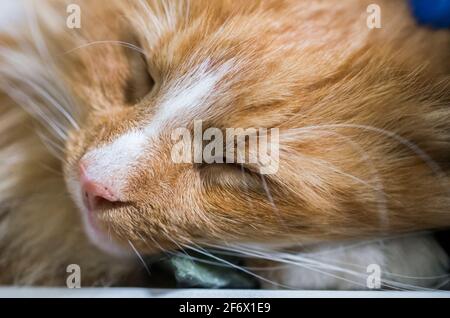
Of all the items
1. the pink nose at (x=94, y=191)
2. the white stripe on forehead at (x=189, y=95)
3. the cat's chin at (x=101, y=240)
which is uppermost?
the white stripe on forehead at (x=189, y=95)

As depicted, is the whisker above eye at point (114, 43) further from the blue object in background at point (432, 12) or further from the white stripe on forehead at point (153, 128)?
the blue object in background at point (432, 12)

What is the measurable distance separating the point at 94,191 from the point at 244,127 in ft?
0.70

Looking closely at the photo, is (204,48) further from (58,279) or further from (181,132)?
(58,279)

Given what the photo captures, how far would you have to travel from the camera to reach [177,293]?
79cm

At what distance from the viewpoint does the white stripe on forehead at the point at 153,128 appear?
68 centimetres

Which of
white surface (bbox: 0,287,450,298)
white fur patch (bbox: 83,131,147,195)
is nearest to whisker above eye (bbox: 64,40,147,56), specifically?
white fur patch (bbox: 83,131,147,195)

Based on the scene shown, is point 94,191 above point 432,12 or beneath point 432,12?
beneath

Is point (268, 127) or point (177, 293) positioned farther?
point (177, 293)

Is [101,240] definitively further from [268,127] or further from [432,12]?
[432,12]

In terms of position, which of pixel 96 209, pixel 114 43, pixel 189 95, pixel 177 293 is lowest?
pixel 177 293

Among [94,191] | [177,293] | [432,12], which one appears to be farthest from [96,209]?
[432,12]

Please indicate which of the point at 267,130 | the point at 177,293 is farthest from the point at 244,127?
the point at 177,293

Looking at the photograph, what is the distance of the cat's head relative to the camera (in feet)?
2.23

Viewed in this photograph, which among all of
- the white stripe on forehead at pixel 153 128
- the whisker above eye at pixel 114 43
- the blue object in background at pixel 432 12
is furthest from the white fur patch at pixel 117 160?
the blue object in background at pixel 432 12
